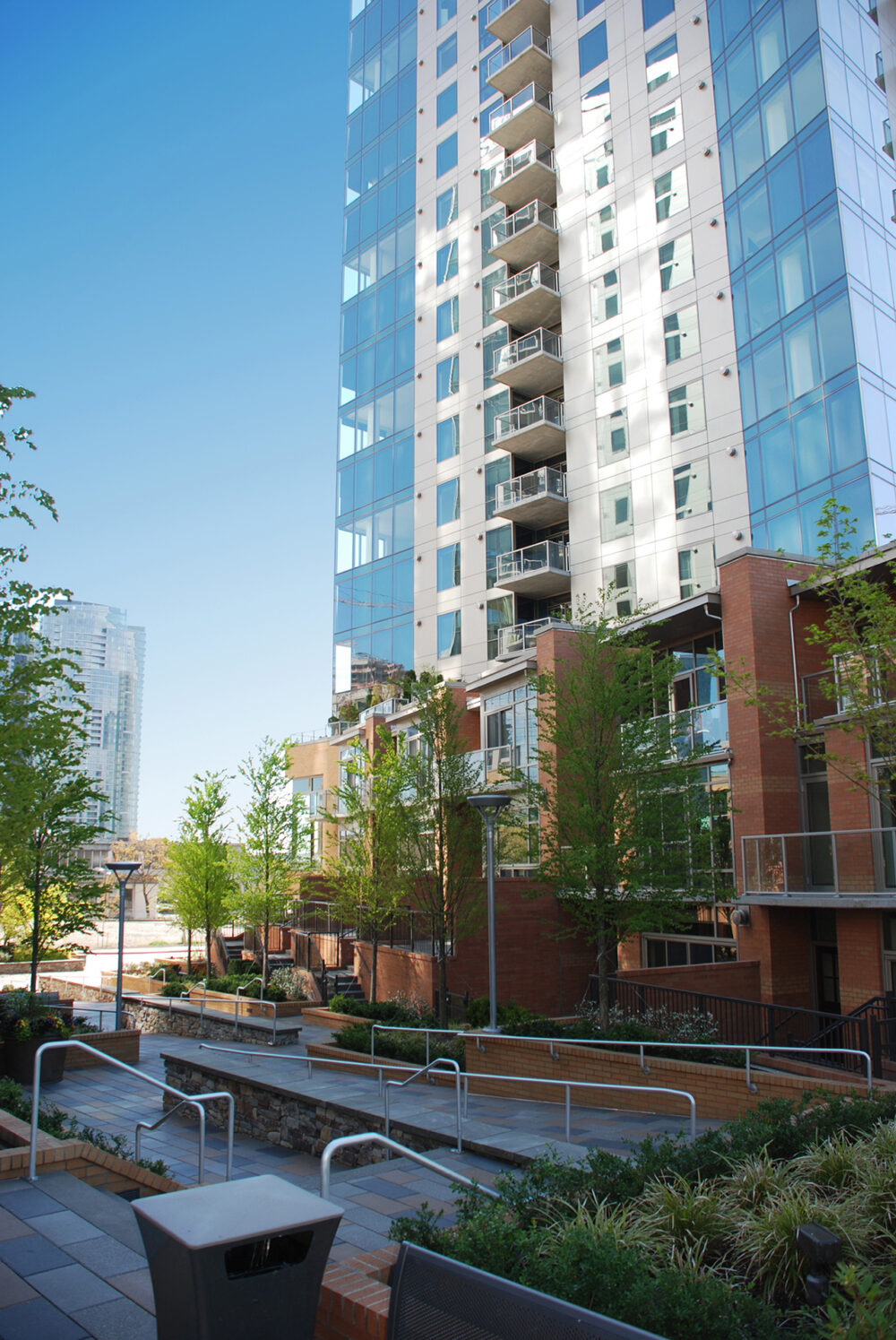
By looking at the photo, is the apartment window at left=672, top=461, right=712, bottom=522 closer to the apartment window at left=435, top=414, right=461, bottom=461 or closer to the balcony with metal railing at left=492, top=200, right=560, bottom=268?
the apartment window at left=435, top=414, right=461, bottom=461

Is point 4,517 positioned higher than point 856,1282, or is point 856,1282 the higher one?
point 4,517

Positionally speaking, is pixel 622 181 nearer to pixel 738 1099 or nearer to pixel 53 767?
pixel 53 767

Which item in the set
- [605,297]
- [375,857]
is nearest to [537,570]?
[605,297]

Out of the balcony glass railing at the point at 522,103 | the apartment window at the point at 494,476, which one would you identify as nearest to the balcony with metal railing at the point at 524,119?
the balcony glass railing at the point at 522,103

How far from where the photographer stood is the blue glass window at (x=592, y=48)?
35438mm

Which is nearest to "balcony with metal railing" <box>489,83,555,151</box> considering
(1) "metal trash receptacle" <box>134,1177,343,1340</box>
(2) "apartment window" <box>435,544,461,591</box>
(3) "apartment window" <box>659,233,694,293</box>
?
(3) "apartment window" <box>659,233,694,293</box>

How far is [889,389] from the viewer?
24359 millimetres

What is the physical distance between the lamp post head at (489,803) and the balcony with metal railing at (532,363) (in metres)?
23.3

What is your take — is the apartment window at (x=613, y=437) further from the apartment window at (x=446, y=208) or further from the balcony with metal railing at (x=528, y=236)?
the apartment window at (x=446, y=208)

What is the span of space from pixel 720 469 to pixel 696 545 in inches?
91.9

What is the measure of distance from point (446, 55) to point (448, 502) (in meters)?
22.5

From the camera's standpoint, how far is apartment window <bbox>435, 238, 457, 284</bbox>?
137 ft

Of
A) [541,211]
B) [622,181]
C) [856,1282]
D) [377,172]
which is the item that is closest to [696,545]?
[622,181]

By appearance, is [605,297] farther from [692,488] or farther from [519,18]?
[519,18]
